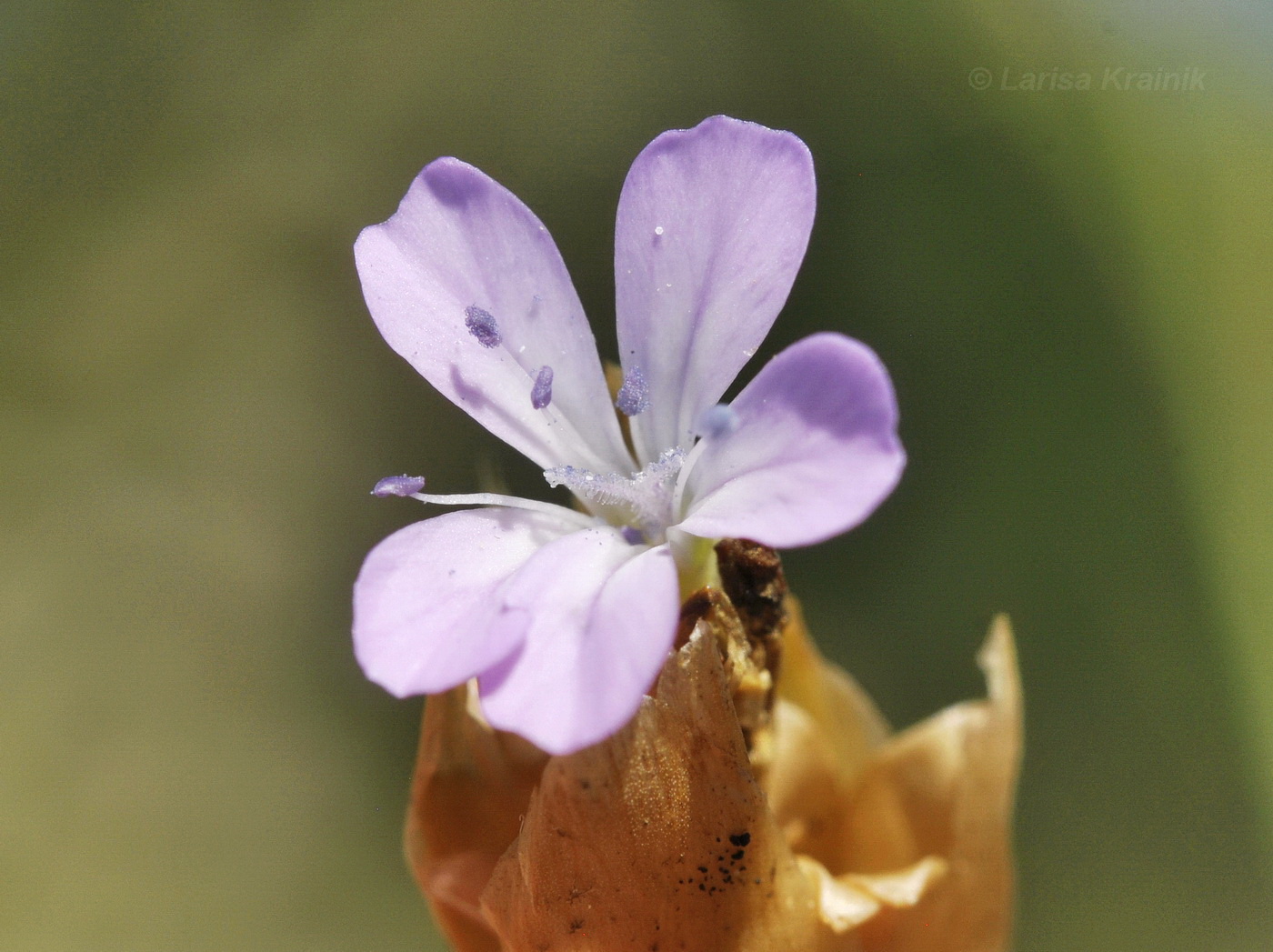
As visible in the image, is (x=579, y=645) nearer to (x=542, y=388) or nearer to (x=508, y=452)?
(x=542, y=388)

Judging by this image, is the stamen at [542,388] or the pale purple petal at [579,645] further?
the stamen at [542,388]

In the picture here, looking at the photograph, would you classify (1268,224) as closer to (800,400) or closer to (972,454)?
(972,454)

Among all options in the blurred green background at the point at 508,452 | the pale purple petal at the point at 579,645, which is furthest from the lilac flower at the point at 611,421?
the blurred green background at the point at 508,452

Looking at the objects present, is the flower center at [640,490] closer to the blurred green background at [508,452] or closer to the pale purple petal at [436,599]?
the pale purple petal at [436,599]

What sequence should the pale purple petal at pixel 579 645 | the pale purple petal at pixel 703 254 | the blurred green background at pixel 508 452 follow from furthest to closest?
the blurred green background at pixel 508 452, the pale purple petal at pixel 703 254, the pale purple petal at pixel 579 645

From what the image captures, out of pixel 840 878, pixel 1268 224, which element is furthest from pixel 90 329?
pixel 1268 224

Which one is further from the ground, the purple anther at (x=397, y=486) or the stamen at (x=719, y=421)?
the stamen at (x=719, y=421)

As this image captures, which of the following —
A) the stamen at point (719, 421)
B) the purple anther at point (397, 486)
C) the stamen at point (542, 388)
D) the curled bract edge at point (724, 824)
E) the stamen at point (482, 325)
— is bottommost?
the curled bract edge at point (724, 824)
